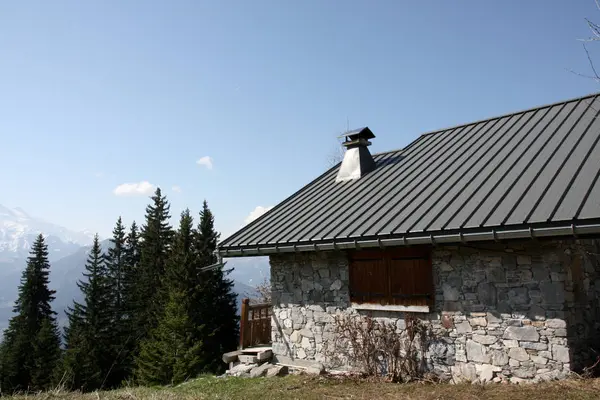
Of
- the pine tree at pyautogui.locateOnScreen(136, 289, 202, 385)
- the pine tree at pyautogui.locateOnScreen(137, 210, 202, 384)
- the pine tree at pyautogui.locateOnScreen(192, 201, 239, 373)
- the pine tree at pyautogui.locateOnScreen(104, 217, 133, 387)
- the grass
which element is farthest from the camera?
the pine tree at pyautogui.locateOnScreen(104, 217, 133, 387)

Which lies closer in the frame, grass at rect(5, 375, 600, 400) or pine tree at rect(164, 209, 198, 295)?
grass at rect(5, 375, 600, 400)

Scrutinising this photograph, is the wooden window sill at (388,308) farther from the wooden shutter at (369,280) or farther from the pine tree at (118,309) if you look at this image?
the pine tree at (118,309)

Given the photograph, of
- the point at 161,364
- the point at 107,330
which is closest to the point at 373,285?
the point at 161,364

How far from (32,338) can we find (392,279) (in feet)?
122

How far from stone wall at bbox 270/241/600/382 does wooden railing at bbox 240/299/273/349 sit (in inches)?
173

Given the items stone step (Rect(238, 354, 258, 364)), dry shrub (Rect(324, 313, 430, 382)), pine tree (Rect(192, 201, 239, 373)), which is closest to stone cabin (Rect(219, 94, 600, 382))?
dry shrub (Rect(324, 313, 430, 382))

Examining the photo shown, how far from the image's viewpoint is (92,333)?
31.6 m

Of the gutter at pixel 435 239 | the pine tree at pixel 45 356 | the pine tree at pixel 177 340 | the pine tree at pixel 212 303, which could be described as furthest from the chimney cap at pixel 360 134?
the pine tree at pixel 45 356

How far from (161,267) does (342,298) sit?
27.0 m

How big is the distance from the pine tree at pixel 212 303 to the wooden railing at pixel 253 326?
12508mm

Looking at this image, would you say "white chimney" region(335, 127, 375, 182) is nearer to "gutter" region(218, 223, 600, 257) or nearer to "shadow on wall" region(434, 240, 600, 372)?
"gutter" region(218, 223, 600, 257)

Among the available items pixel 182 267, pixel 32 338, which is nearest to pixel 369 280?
pixel 182 267

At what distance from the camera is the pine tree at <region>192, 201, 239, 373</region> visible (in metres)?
24.8

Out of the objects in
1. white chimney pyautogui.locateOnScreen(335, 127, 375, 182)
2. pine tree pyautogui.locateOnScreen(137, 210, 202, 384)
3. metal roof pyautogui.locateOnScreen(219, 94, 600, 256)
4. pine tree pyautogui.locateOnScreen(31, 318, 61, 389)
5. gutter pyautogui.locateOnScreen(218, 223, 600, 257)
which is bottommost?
pine tree pyautogui.locateOnScreen(31, 318, 61, 389)
